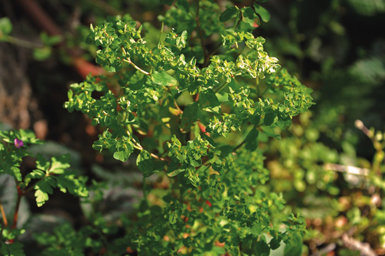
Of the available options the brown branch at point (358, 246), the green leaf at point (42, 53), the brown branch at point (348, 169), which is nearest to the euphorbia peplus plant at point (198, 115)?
the brown branch at point (358, 246)

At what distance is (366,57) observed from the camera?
2.69 meters

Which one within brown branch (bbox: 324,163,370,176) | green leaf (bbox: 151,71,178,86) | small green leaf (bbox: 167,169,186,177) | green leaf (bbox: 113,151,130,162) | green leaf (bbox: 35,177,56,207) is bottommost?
brown branch (bbox: 324,163,370,176)

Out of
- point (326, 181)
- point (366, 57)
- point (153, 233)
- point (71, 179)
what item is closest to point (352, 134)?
point (326, 181)

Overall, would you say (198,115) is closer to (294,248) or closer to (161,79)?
(161,79)

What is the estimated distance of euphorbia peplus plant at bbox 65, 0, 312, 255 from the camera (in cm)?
89

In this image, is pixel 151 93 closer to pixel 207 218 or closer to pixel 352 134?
pixel 207 218

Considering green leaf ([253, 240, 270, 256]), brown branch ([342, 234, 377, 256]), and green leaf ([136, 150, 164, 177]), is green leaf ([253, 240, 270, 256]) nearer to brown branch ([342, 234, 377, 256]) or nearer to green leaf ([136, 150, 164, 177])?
green leaf ([136, 150, 164, 177])

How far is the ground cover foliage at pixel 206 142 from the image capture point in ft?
3.00

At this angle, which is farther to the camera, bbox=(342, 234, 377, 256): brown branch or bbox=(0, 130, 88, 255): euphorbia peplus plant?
bbox=(342, 234, 377, 256): brown branch

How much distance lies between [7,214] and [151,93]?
3.09 feet

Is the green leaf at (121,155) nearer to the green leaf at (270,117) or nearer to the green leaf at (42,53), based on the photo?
the green leaf at (270,117)

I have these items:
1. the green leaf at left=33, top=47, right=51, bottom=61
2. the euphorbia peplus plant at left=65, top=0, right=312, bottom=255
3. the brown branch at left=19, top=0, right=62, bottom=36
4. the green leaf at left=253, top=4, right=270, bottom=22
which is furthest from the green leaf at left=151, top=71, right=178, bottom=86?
the brown branch at left=19, top=0, right=62, bottom=36

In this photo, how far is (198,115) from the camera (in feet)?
3.26

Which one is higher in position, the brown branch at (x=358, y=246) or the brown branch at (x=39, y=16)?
the brown branch at (x=39, y=16)
